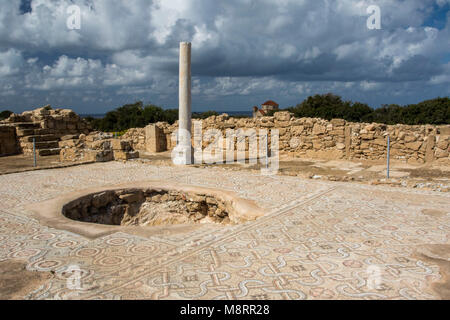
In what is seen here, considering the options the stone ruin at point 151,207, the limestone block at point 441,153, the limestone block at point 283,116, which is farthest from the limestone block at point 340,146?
the stone ruin at point 151,207

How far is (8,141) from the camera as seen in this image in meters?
16.2

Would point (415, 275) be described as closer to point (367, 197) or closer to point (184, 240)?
point (184, 240)

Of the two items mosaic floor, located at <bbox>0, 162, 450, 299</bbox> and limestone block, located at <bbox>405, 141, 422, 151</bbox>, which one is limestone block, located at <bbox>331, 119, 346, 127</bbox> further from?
mosaic floor, located at <bbox>0, 162, 450, 299</bbox>

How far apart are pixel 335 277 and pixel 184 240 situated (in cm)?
182

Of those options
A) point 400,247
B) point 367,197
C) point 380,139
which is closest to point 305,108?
point 380,139

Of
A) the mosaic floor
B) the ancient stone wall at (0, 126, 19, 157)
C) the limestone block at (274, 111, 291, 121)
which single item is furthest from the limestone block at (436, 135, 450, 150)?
the ancient stone wall at (0, 126, 19, 157)

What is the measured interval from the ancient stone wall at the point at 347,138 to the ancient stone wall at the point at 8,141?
264 inches

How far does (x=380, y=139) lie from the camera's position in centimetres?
1124

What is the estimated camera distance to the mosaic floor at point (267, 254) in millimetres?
2859

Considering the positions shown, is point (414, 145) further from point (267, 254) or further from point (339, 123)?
point (267, 254)

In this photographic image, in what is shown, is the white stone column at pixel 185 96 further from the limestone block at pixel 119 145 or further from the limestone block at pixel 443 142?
the limestone block at pixel 443 142

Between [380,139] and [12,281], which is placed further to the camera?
[380,139]

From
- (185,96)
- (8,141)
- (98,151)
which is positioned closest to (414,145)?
(185,96)

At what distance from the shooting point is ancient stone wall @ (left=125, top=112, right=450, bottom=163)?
1025cm
